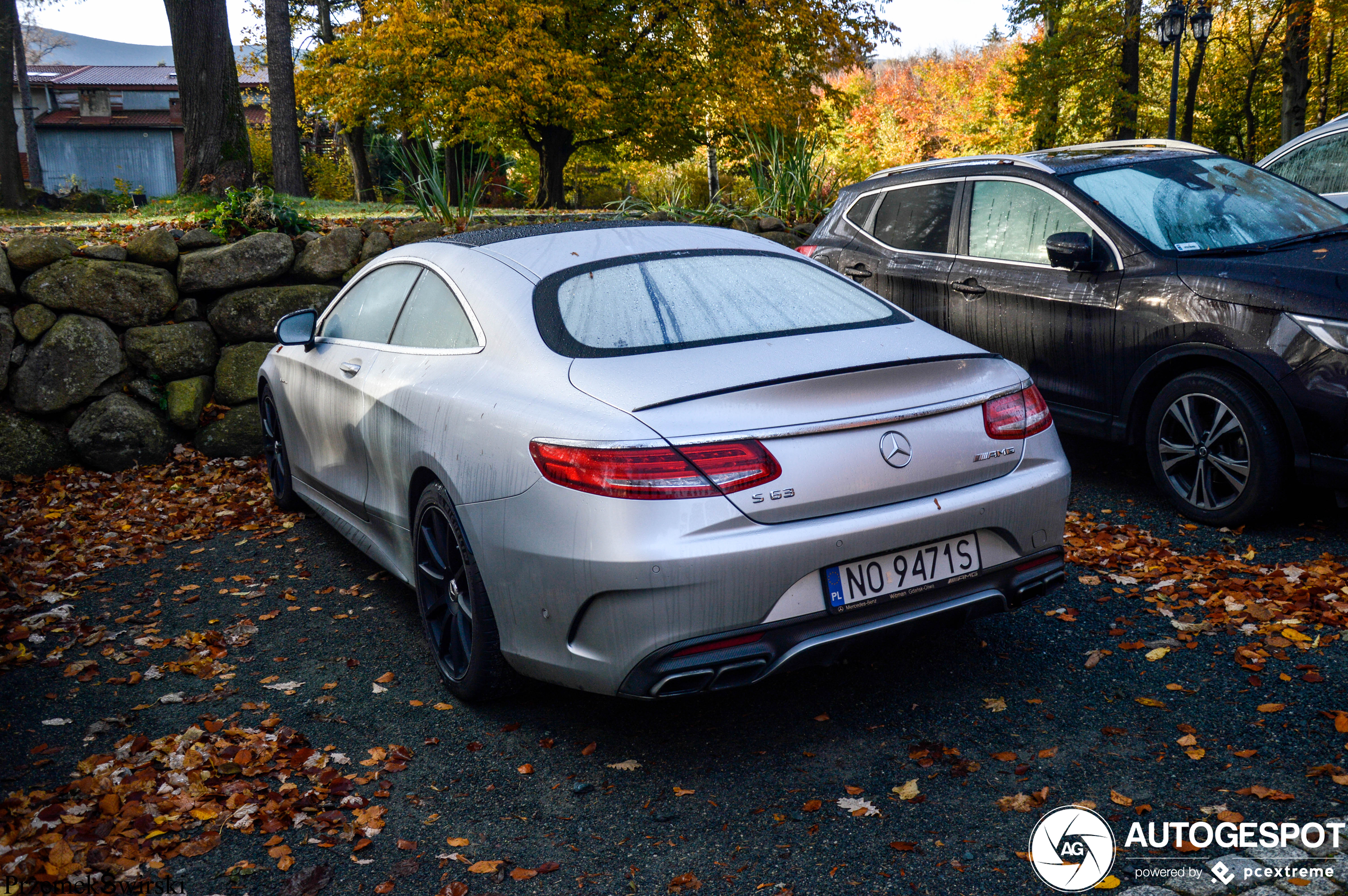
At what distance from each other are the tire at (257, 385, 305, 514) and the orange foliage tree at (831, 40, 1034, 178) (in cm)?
2372

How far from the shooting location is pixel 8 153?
19.9 meters

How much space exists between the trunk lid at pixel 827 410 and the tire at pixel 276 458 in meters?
3.53

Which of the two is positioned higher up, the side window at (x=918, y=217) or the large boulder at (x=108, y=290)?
the side window at (x=918, y=217)

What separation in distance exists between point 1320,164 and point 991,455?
23.1 ft

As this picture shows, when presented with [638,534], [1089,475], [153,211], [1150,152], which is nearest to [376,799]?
[638,534]

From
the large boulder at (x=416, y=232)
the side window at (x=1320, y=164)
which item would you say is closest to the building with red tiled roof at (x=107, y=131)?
the large boulder at (x=416, y=232)

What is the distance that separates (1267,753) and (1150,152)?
4.15 meters

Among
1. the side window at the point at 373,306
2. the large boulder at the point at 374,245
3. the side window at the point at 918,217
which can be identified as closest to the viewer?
the side window at the point at 373,306

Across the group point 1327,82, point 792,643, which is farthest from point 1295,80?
point 792,643

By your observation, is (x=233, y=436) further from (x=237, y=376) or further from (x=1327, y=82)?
(x=1327, y=82)

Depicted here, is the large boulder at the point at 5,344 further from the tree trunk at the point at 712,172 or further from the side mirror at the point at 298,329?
the tree trunk at the point at 712,172

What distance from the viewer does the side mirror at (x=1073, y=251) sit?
17.4 feet

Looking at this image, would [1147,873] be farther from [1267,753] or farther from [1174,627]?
[1174,627]

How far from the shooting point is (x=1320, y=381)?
439cm
